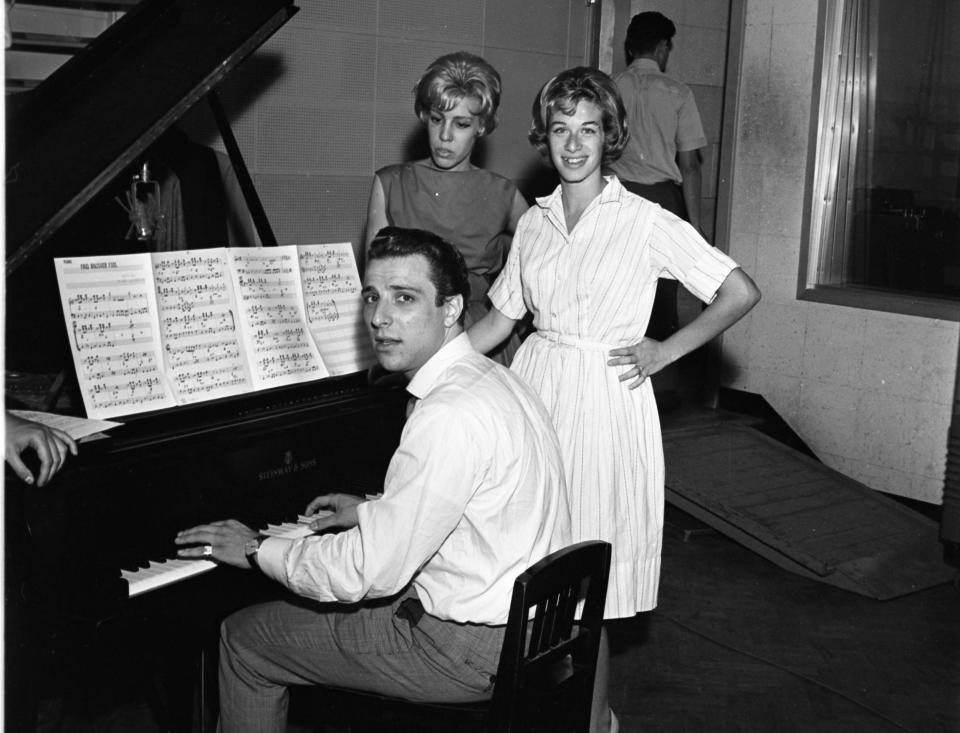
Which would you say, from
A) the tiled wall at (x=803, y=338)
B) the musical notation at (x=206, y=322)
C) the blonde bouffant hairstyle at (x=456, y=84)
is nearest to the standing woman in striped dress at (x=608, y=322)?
the blonde bouffant hairstyle at (x=456, y=84)

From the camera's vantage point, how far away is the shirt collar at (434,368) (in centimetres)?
225

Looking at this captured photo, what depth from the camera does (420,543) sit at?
2.08 m

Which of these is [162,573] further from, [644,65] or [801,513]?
[644,65]

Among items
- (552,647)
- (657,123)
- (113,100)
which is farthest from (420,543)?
(657,123)

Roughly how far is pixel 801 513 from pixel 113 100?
11.5ft

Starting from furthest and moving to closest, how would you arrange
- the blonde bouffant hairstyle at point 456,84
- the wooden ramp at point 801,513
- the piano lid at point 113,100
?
the wooden ramp at point 801,513 < the blonde bouffant hairstyle at point 456,84 < the piano lid at point 113,100

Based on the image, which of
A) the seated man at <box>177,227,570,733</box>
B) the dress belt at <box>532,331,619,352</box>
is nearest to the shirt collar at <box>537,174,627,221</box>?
the dress belt at <box>532,331,619,352</box>

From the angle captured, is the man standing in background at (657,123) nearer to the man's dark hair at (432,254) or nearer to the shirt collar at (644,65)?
the shirt collar at (644,65)

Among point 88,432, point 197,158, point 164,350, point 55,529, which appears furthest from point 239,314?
point 197,158

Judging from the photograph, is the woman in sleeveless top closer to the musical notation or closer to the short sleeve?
the musical notation

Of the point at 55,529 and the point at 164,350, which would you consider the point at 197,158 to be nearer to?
the point at 164,350

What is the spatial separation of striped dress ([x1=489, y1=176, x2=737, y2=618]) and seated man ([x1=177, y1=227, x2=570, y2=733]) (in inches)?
25.3

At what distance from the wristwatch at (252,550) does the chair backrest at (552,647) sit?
1.76ft

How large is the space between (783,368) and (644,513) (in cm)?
335
